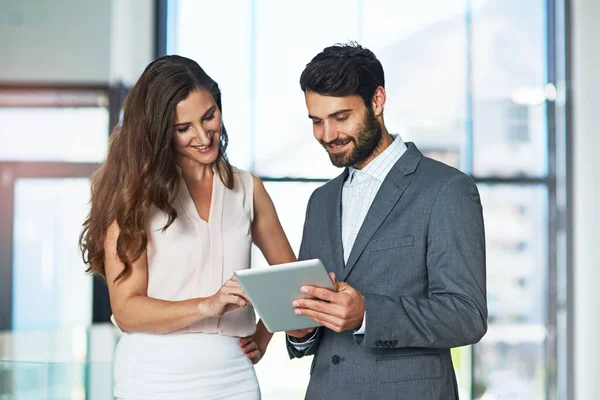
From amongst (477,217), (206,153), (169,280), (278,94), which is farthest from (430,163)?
(278,94)

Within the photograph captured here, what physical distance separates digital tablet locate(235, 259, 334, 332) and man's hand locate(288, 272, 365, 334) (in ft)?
0.06

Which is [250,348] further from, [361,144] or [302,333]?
[361,144]

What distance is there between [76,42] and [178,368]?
138 inches

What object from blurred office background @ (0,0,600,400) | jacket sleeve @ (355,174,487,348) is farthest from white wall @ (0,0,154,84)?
jacket sleeve @ (355,174,487,348)

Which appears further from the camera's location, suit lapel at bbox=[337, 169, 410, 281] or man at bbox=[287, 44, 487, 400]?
suit lapel at bbox=[337, 169, 410, 281]

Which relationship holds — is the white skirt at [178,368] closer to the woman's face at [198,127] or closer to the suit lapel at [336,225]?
the suit lapel at [336,225]

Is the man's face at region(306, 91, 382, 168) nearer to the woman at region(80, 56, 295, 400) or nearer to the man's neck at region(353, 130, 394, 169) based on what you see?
the man's neck at region(353, 130, 394, 169)

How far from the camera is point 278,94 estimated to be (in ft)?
17.1

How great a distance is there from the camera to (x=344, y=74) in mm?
2066

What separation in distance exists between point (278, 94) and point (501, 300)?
2079 mm

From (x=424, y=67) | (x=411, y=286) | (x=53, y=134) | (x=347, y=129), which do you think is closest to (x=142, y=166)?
(x=347, y=129)

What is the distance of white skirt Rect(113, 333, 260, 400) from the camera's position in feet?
6.63

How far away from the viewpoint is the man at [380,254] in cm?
178
